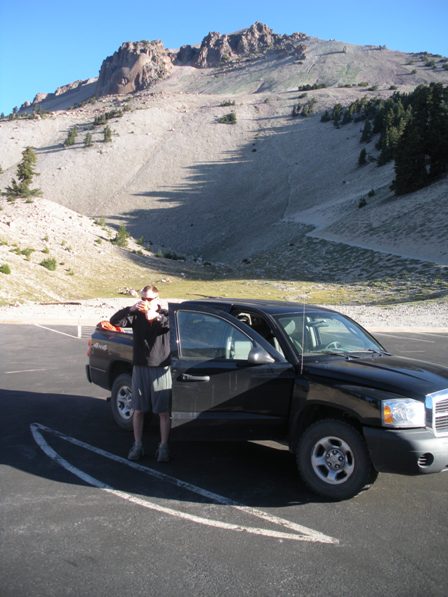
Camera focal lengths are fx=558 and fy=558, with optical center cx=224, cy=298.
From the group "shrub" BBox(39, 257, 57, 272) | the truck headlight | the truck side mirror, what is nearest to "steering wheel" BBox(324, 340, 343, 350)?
the truck side mirror

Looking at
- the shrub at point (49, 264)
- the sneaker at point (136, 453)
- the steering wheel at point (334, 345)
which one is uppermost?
the steering wheel at point (334, 345)

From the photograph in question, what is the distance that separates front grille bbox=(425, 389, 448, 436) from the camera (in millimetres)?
4656

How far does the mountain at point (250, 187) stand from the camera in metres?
48.0

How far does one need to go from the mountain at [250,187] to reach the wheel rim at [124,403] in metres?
30.5

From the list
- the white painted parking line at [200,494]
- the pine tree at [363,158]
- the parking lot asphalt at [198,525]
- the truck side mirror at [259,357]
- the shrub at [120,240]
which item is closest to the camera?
the parking lot asphalt at [198,525]

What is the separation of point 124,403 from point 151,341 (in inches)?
67.1

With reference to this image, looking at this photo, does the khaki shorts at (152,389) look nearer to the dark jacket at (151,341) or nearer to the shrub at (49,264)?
the dark jacket at (151,341)

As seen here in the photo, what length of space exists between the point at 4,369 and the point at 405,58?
207416mm

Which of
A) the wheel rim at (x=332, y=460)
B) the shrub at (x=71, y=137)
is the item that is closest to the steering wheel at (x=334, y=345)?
the wheel rim at (x=332, y=460)

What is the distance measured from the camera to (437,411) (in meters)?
4.71

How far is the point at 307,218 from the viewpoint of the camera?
67812 mm

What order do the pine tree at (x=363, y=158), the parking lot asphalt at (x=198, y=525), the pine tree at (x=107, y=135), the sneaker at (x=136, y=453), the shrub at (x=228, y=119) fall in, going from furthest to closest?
the shrub at (x=228, y=119) < the pine tree at (x=107, y=135) < the pine tree at (x=363, y=158) < the sneaker at (x=136, y=453) < the parking lot asphalt at (x=198, y=525)

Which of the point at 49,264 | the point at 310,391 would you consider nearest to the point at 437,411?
the point at 310,391

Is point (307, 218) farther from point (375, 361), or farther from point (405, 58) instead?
point (405, 58)
